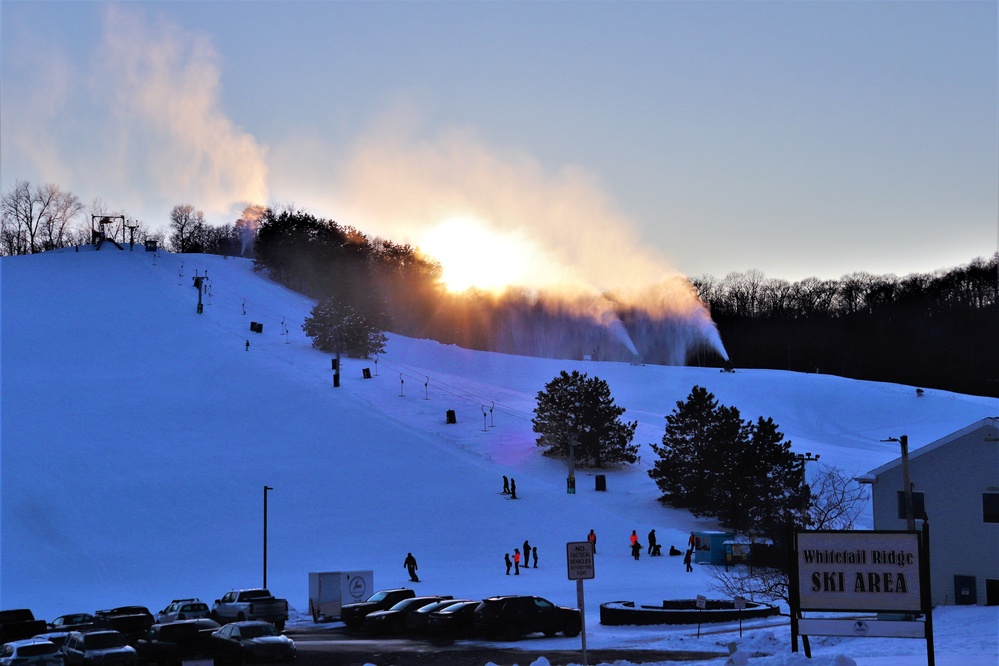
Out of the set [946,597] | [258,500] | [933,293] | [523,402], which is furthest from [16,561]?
[933,293]

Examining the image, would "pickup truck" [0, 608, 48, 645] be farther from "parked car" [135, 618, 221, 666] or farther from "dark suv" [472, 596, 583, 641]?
"dark suv" [472, 596, 583, 641]

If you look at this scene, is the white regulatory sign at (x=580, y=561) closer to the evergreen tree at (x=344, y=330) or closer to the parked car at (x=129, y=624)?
the parked car at (x=129, y=624)

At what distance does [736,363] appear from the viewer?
134 m

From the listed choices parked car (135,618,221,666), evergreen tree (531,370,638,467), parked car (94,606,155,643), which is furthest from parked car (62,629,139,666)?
evergreen tree (531,370,638,467)

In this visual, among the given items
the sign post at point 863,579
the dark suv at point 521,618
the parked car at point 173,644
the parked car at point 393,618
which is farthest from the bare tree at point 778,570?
the parked car at point 173,644

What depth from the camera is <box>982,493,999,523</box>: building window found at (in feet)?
110

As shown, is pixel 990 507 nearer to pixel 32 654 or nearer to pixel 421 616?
pixel 421 616

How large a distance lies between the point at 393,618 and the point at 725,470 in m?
27.2

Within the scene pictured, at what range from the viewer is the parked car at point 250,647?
24875 millimetres

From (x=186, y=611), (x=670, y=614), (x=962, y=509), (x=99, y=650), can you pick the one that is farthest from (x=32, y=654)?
(x=962, y=509)

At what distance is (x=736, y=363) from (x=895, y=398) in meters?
43.4

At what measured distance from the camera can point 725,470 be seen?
54.7 m

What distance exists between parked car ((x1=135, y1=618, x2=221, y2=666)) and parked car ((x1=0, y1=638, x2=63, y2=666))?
234cm

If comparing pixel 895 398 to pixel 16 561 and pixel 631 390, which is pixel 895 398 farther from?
pixel 16 561
